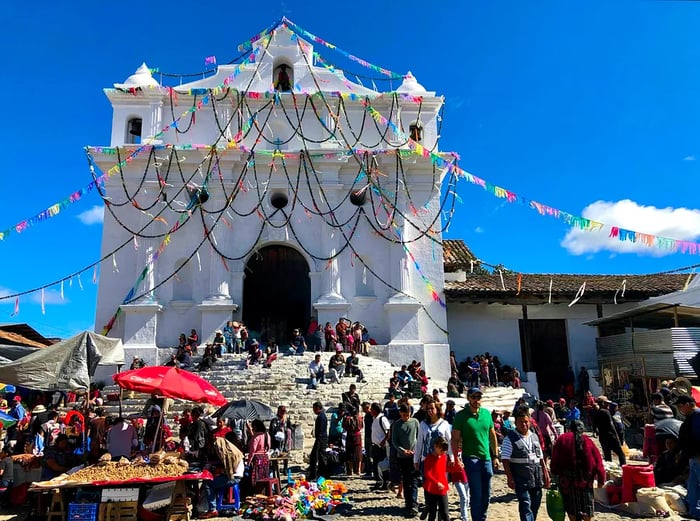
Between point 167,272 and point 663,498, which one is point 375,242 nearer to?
point 167,272

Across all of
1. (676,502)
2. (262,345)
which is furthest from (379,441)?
(262,345)

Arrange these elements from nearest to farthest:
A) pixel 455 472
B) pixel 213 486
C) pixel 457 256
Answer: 1. pixel 455 472
2. pixel 213 486
3. pixel 457 256

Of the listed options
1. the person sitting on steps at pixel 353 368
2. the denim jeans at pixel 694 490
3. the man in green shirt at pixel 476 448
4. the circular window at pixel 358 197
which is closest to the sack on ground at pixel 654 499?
the denim jeans at pixel 694 490

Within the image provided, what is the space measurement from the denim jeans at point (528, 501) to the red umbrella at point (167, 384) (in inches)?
192

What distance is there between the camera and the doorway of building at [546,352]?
20641mm

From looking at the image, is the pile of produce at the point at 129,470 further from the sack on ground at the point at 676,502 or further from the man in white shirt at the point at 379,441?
the sack on ground at the point at 676,502

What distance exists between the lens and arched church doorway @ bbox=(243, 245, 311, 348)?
67.6 feet

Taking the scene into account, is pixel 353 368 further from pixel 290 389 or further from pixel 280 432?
pixel 280 432

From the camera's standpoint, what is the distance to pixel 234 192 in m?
20.2

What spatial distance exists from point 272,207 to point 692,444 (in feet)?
54.8

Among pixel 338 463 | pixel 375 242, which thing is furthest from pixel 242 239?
pixel 338 463

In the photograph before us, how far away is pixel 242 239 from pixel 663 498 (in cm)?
1617

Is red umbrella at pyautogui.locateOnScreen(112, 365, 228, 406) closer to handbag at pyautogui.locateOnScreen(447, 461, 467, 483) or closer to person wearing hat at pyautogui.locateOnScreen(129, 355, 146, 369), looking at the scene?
handbag at pyautogui.locateOnScreen(447, 461, 467, 483)

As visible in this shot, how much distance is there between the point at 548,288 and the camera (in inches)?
807
